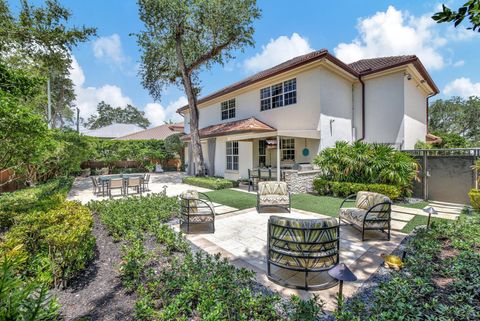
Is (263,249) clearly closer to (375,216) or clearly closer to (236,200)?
(375,216)

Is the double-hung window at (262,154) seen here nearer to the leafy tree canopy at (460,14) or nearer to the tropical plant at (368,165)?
the tropical plant at (368,165)

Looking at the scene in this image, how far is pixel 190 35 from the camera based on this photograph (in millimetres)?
16875

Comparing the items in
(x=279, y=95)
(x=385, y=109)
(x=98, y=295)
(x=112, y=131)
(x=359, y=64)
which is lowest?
(x=98, y=295)

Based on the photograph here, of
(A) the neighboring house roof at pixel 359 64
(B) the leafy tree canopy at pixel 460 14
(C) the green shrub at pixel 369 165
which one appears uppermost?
(A) the neighboring house roof at pixel 359 64

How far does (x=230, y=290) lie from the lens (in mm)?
3268

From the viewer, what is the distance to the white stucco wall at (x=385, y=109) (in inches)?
539

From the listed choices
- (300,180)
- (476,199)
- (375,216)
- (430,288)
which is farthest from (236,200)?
(476,199)

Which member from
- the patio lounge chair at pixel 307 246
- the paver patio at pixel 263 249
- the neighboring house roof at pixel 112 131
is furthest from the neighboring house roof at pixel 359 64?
the neighboring house roof at pixel 112 131

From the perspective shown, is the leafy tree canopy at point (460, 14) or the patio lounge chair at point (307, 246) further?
the patio lounge chair at point (307, 246)

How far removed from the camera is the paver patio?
3842 mm

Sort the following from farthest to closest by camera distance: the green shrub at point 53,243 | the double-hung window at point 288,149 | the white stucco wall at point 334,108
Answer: the double-hung window at point 288,149 < the white stucco wall at point 334,108 < the green shrub at point 53,243

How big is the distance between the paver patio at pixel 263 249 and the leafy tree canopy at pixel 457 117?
42.7m

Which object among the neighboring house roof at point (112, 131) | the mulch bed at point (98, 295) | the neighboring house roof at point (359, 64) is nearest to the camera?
the mulch bed at point (98, 295)

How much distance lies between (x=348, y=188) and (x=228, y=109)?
12.3 m
